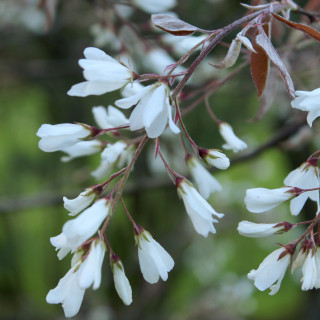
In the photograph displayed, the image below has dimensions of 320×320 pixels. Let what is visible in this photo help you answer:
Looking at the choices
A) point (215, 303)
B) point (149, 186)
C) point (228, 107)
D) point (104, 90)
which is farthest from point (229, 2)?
point (104, 90)

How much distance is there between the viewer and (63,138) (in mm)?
640

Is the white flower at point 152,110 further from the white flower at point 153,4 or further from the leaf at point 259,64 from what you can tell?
the white flower at point 153,4

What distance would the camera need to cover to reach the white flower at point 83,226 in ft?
1.80

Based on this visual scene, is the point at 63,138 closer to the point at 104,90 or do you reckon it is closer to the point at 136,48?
the point at 104,90

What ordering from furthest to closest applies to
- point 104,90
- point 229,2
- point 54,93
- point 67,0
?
point 54,93 → point 67,0 → point 229,2 → point 104,90

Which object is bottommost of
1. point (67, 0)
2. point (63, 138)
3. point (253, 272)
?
point (67, 0)

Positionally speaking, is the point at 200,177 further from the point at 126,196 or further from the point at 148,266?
the point at 126,196

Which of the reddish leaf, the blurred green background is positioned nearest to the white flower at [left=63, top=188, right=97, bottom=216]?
the reddish leaf

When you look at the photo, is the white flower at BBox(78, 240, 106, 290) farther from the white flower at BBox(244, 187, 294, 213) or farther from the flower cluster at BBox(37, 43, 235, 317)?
the white flower at BBox(244, 187, 294, 213)

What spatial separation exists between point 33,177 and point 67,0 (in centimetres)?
135

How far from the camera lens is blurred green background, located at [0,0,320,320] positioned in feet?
6.50

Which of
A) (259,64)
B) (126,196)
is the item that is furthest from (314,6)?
(126,196)

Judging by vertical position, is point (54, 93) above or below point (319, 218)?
below

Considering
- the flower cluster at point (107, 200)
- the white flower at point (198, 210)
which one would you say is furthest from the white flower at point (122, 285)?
the white flower at point (198, 210)
